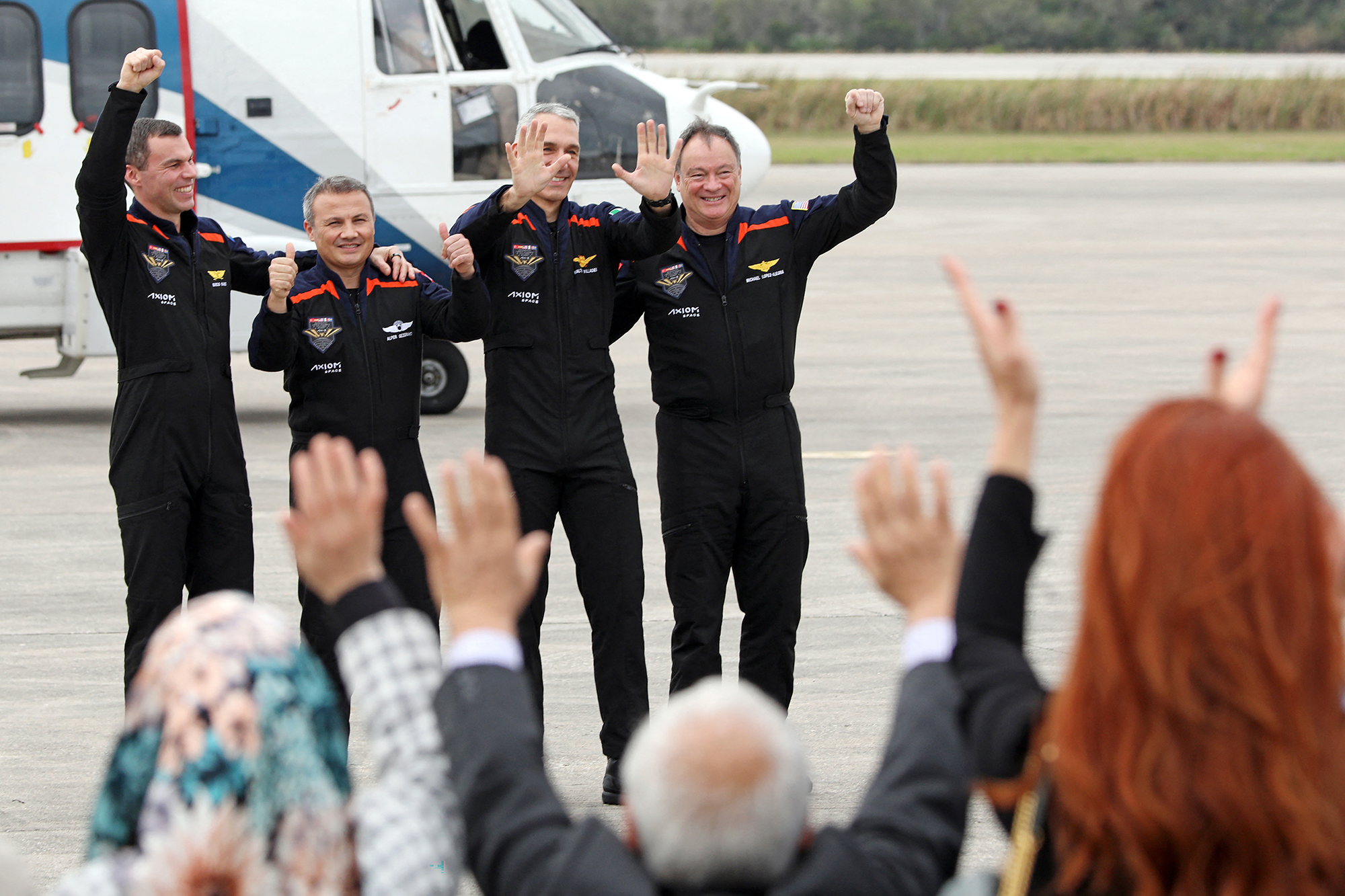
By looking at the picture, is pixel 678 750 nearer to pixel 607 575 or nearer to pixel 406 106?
pixel 607 575

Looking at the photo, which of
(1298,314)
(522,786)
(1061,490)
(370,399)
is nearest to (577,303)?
(370,399)

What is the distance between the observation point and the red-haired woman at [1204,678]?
1702 millimetres

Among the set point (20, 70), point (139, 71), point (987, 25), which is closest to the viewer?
point (139, 71)

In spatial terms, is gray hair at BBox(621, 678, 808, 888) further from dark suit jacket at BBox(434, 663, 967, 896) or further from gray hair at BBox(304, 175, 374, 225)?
gray hair at BBox(304, 175, 374, 225)

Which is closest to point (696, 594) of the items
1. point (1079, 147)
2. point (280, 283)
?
point (280, 283)

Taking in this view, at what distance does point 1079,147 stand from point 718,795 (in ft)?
147

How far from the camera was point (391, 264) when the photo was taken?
545cm

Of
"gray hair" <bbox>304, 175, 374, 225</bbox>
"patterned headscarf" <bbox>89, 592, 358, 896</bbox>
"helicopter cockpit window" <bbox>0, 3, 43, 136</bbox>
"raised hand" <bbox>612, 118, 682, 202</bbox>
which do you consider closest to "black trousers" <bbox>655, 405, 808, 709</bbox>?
"raised hand" <bbox>612, 118, 682, 202</bbox>

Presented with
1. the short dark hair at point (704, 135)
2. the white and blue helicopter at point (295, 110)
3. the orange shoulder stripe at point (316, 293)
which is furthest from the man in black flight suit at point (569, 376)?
the white and blue helicopter at point (295, 110)

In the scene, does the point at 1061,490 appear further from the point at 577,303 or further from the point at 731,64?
Answer: the point at 731,64

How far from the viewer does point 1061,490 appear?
9.54m

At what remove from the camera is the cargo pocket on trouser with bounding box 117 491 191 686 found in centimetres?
510

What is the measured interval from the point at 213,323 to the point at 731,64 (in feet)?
218

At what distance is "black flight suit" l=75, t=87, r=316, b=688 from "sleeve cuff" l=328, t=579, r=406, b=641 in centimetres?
310
